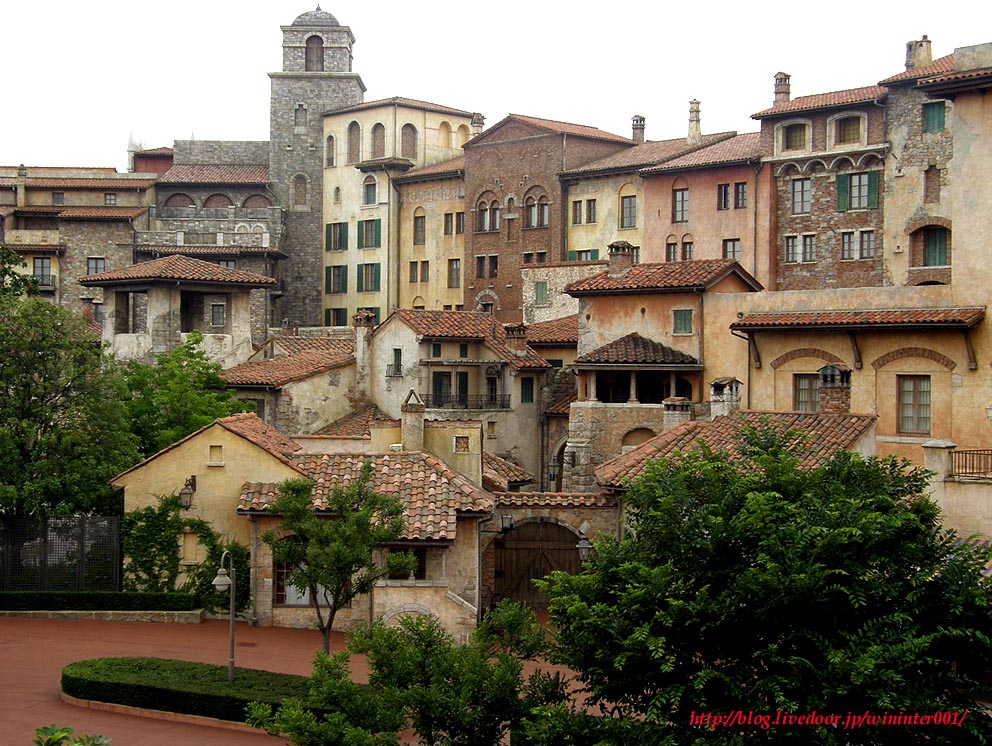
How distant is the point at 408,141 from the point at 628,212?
18.4 metres

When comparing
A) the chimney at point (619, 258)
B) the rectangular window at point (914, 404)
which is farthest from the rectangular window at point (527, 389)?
the rectangular window at point (914, 404)

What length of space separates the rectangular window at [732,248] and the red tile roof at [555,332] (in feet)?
24.3

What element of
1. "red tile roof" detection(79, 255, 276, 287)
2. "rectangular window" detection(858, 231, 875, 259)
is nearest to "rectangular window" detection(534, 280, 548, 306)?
"red tile roof" detection(79, 255, 276, 287)

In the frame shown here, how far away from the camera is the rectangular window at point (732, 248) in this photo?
2138 inches

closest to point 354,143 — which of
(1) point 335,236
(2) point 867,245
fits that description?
(1) point 335,236

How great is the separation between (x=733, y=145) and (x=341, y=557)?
40.4m

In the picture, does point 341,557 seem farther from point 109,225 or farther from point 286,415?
point 109,225

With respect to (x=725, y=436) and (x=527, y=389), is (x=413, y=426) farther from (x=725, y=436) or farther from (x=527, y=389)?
(x=527, y=389)

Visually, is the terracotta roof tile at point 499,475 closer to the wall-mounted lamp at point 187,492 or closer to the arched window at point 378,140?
the wall-mounted lamp at point 187,492

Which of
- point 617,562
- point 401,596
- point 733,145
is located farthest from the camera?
point 733,145

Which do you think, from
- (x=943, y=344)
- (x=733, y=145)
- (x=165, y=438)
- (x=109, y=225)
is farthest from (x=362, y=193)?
(x=943, y=344)

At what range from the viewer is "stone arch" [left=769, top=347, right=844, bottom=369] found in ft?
Answer: 111

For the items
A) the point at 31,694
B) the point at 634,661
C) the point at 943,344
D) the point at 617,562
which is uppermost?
the point at 943,344

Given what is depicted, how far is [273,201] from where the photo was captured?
73562 millimetres
